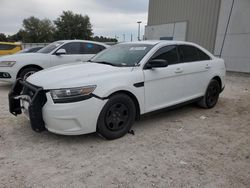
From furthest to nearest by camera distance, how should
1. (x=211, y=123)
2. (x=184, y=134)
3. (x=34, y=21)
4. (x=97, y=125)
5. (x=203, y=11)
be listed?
(x=34, y=21), (x=203, y=11), (x=211, y=123), (x=184, y=134), (x=97, y=125)

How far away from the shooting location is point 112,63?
13.1ft

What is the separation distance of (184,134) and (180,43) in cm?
188

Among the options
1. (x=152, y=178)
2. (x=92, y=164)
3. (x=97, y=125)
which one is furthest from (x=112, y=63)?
(x=152, y=178)

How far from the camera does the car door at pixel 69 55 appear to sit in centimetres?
730

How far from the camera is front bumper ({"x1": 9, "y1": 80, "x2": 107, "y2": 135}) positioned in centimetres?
310

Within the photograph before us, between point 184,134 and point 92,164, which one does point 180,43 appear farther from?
point 92,164

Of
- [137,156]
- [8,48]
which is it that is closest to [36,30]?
[8,48]

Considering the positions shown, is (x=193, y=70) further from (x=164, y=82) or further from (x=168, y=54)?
(x=164, y=82)

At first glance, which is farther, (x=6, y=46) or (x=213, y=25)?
(x=6, y=46)

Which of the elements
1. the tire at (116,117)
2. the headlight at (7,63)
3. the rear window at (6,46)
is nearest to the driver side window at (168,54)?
the tire at (116,117)

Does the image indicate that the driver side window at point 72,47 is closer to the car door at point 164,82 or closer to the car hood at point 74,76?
the car hood at point 74,76

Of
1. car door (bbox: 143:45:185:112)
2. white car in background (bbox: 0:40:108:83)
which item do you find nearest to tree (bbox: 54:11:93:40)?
white car in background (bbox: 0:40:108:83)

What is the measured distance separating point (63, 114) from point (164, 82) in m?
1.88

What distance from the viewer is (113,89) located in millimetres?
3354
